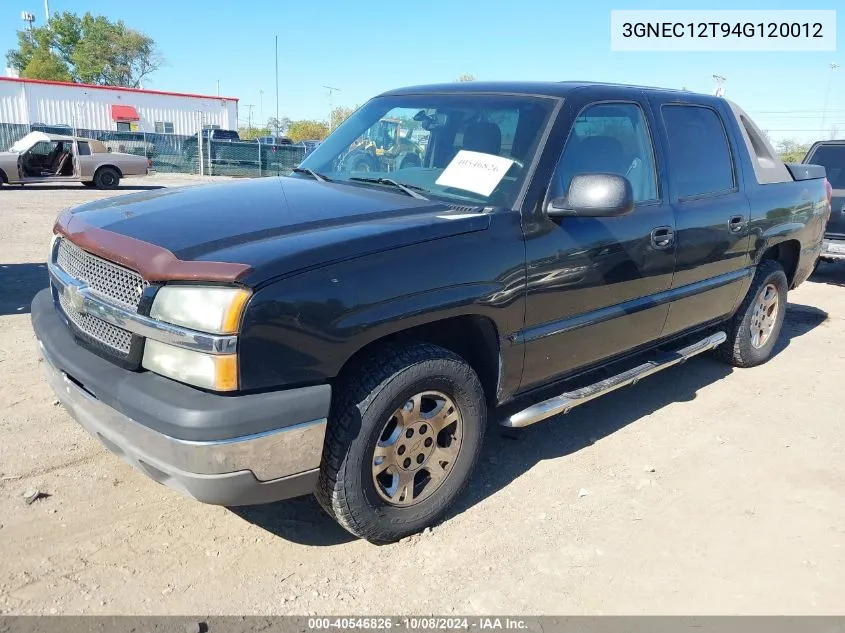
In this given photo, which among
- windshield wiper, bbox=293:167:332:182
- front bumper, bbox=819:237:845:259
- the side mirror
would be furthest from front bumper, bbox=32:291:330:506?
front bumper, bbox=819:237:845:259

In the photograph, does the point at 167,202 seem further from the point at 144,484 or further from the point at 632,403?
the point at 632,403

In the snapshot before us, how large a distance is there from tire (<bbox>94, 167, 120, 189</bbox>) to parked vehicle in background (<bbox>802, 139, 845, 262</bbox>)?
17528mm

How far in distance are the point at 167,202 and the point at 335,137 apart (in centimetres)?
134

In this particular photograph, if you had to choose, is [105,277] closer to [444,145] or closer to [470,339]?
[470,339]

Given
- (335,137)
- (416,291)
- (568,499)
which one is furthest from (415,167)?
(568,499)

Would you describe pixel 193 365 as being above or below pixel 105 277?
below

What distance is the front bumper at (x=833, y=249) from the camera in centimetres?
870

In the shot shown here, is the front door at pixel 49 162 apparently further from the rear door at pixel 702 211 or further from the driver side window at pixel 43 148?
the rear door at pixel 702 211

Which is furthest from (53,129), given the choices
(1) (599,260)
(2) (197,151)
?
(1) (599,260)

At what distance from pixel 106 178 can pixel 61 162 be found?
3.97 ft

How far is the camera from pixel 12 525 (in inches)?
113

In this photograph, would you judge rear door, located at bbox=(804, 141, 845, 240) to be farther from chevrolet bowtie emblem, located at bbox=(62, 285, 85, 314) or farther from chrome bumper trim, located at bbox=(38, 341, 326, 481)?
chevrolet bowtie emblem, located at bbox=(62, 285, 85, 314)

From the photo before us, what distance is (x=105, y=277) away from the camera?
2.61 m

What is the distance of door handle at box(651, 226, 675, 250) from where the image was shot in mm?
3664
